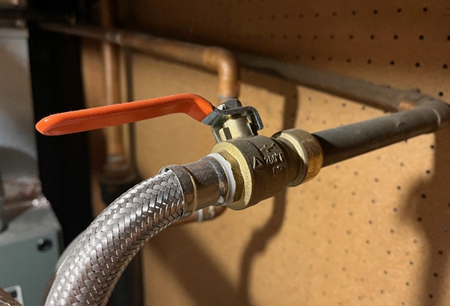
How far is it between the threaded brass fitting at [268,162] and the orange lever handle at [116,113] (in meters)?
0.05

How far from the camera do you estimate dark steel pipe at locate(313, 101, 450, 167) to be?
38 cm

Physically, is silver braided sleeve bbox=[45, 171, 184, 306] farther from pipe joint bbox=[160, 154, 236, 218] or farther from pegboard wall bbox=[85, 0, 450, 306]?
pegboard wall bbox=[85, 0, 450, 306]

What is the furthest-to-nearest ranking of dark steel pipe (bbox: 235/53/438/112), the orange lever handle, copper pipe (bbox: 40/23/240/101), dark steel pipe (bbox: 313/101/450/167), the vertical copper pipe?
the vertical copper pipe < copper pipe (bbox: 40/23/240/101) < dark steel pipe (bbox: 235/53/438/112) < dark steel pipe (bbox: 313/101/450/167) < the orange lever handle

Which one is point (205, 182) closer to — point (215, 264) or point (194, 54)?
point (194, 54)

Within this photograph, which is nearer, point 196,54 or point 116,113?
point 116,113

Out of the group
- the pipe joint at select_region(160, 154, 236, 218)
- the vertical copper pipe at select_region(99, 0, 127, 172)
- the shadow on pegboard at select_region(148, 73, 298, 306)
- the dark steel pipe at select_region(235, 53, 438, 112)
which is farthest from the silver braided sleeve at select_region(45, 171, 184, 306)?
the vertical copper pipe at select_region(99, 0, 127, 172)

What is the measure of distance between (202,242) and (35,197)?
483 mm

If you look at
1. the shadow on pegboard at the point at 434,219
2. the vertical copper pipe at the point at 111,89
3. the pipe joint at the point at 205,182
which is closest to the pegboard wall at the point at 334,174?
the shadow on pegboard at the point at 434,219

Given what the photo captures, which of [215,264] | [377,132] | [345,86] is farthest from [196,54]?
[215,264]

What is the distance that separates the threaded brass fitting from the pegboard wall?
26 centimetres

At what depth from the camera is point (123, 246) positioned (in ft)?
0.96

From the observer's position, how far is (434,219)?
53 cm

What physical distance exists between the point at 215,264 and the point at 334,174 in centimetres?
55

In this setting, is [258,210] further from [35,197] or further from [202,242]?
[35,197]
